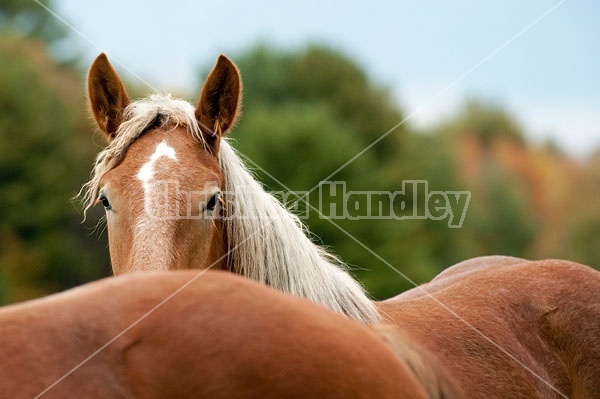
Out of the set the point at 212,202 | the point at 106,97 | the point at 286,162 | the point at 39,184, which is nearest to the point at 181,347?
the point at 212,202

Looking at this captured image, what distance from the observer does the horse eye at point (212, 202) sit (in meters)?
3.69

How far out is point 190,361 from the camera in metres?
1.89

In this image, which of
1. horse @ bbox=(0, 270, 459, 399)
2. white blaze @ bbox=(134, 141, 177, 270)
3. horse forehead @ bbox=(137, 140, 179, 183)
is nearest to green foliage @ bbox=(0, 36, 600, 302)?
horse forehead @ bbox=(137, 140, 179, 183)

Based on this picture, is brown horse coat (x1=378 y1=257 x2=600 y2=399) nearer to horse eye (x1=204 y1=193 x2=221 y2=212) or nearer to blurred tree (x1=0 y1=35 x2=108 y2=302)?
horse eye (x1=204 y1=193 x2=221 y2=212)

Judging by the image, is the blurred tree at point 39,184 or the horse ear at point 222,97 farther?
the blurred tree at point 39,184

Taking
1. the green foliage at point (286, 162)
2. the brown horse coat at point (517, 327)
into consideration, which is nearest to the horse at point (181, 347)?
the brown horse coat at point (517, 327)

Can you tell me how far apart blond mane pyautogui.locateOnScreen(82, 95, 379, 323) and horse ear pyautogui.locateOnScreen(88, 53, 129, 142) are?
0.62ft

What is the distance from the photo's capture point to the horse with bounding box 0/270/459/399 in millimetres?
1870

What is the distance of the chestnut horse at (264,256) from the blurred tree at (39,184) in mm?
26267

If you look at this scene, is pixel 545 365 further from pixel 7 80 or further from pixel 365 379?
pixel 7 80

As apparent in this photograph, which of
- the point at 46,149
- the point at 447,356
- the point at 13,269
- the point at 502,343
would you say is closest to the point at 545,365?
the point at 502,343

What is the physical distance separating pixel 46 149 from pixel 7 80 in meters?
3.55

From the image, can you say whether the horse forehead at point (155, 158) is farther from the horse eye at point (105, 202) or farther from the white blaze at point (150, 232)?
the horse eye at point (105, 202)

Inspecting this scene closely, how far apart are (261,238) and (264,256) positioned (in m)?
0.09
